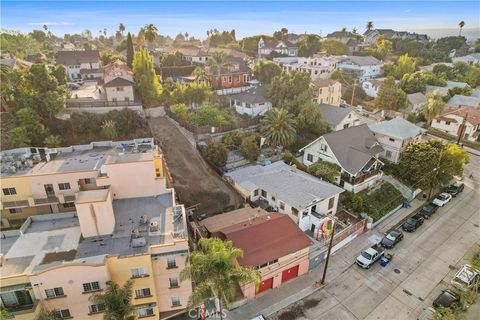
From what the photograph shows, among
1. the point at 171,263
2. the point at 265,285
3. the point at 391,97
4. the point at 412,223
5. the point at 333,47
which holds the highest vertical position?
A: the point at 333,47

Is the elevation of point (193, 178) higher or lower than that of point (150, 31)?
lower

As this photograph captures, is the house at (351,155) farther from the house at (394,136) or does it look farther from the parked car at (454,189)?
the parked car at (454,189)

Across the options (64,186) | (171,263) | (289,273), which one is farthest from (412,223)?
(64,186)

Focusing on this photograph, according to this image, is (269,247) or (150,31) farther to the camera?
(150,31)

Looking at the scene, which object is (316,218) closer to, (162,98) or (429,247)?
(429,247)

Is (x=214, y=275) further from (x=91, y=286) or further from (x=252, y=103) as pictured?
(x=252, y=103)

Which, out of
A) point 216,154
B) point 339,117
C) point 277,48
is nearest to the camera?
point 216,154
